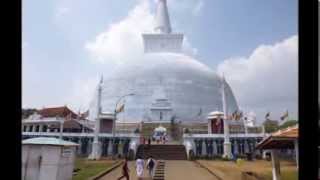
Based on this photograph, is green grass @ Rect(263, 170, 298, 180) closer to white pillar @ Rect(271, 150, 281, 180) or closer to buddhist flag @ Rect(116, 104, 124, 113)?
white pillar @ Rect(271, 150, 281, 180)

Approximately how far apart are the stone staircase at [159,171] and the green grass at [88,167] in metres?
0.30

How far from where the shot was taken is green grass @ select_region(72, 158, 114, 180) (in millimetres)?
2084

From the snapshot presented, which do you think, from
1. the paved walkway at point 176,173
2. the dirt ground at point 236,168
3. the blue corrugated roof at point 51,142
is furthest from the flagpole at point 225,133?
the blue corrugated roof at point 51,142

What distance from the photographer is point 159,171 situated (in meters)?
2.16

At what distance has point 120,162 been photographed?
2.21 metres

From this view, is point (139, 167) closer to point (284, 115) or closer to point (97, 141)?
point (97, 141)

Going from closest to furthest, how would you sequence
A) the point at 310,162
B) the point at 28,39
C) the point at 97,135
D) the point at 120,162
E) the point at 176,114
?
1. the point at 310,162
2. the point at 28,39
3. the point at 120,162
4. the point at 97,135
5. the point at 176,114

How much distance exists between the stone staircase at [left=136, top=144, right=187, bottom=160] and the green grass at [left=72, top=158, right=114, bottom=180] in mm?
221

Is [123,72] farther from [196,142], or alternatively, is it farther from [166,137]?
[196,142]

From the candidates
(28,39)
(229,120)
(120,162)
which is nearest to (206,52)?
(229,120)

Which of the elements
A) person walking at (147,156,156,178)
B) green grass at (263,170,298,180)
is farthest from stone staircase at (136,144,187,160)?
green grass at (263,170,298,180)

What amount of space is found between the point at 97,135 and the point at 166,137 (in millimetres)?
479

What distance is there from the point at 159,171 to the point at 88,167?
1.44 feet
